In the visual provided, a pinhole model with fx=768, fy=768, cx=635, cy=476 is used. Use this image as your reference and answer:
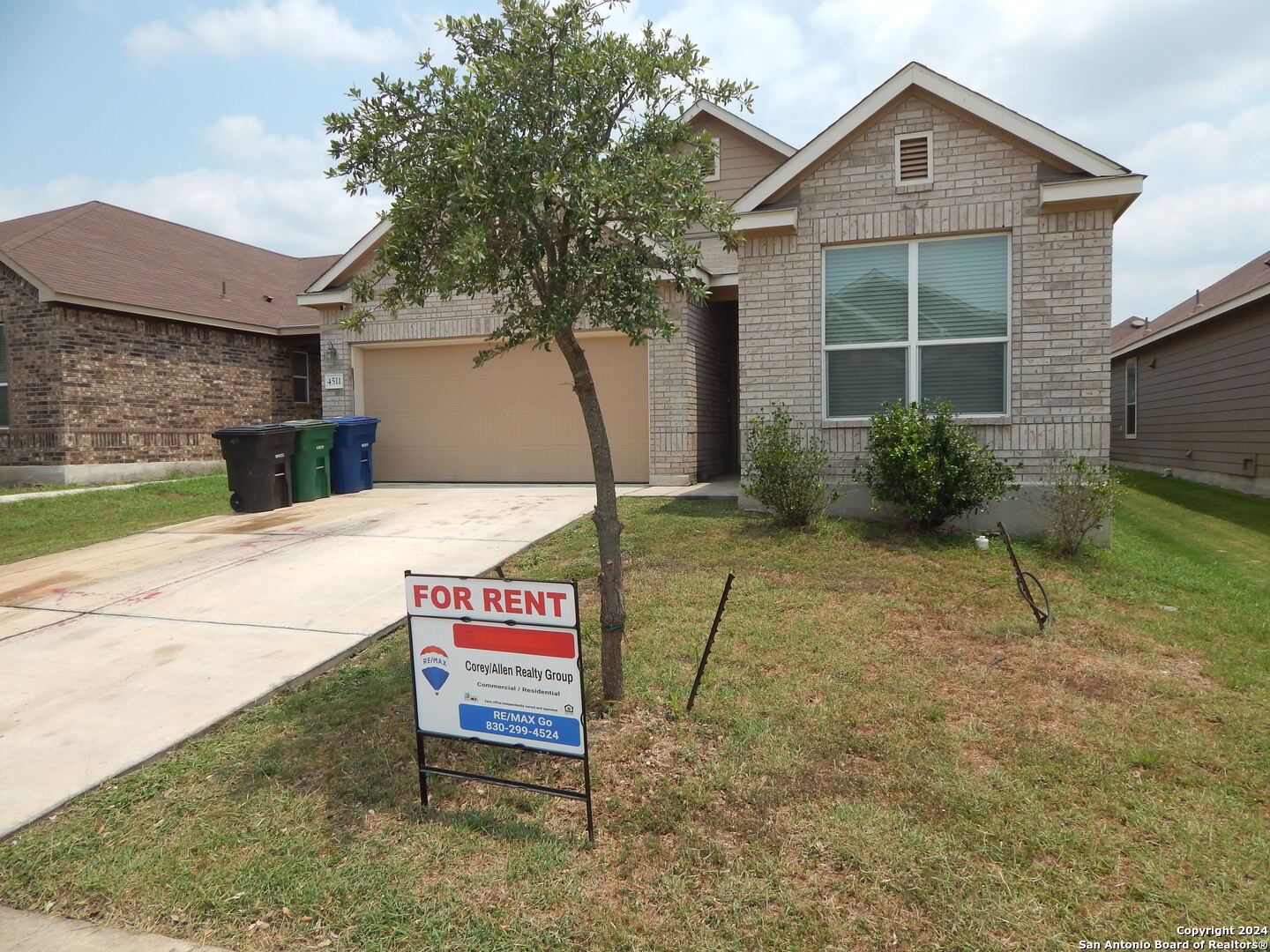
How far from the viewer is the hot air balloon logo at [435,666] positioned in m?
3.43

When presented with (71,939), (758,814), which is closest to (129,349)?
(71,939)

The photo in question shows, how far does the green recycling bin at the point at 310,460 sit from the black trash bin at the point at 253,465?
0.45m

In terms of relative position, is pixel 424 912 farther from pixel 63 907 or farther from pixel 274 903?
pixel 63 907

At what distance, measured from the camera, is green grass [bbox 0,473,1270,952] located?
2.63 m

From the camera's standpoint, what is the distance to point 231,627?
5.68m

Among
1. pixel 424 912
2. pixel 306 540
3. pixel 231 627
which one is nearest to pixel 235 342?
pixel 306 540

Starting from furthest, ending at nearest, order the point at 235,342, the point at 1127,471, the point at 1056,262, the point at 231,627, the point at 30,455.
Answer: the point at 1127,471 → the point at 235,342 → the point at 30,455 → the point at 1056,262 → the point at 231,627

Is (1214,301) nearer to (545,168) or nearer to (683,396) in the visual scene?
(683,396)

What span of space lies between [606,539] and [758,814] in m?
1.57

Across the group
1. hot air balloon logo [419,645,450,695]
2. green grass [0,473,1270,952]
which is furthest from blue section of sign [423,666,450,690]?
green grass [0,473,1270,952]

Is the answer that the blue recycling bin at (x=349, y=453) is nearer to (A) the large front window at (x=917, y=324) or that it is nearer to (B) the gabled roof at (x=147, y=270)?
(B) the gabled roof at (x=147, y=270)

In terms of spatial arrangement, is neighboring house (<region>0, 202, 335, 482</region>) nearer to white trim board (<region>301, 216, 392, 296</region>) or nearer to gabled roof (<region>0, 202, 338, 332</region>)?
gabled roof (<region>0, 202, 338, 332</region>)

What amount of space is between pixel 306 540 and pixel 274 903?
6.29m

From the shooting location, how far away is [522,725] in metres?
3.29
